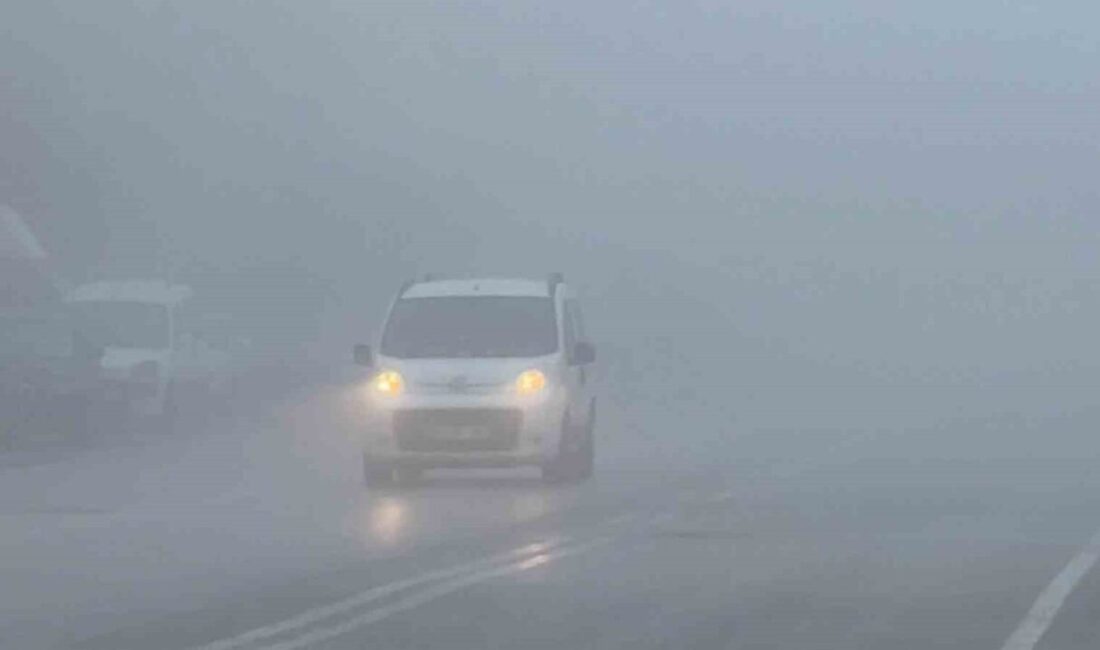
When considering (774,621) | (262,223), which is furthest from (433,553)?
(262,223)

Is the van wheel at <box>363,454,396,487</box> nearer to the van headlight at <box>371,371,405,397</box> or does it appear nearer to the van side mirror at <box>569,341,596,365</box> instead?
the van headlight at <box>371,371,405,397</box>

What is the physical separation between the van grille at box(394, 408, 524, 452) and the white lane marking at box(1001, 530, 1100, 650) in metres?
7.15

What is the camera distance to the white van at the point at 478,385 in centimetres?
2572

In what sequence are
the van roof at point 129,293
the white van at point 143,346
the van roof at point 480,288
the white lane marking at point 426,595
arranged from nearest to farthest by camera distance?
the white lane marking at point 426,595
the van roof at point 480,288
the white van at point 143,346
the van roof at point 129,293

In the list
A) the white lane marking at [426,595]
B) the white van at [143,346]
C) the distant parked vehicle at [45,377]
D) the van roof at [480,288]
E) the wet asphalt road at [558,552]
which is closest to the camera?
the white lane marking at [426,595]

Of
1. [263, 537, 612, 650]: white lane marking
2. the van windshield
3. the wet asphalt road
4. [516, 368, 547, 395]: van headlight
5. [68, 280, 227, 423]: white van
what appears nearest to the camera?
[263, 537, 612, 650]: white lane marking

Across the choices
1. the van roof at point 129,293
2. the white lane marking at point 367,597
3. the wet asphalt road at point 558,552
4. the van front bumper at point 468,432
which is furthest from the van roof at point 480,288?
the van roof at point 129,293

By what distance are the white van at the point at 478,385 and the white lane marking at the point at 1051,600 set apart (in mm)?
7089

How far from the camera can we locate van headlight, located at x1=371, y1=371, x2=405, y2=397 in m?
26.0

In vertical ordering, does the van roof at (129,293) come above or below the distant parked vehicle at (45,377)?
above

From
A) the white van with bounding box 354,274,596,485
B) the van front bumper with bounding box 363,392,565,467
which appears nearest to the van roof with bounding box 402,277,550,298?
the white van with bounding box 354,274,596,485

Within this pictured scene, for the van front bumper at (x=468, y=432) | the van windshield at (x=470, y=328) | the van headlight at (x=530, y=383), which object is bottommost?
the van front bumper at (x=468, y=432)

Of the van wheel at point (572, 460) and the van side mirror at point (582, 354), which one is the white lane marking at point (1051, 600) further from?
the van side mirror at point (582, 354)

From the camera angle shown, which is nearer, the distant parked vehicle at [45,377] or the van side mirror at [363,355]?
the van side mirror at [363,355]
